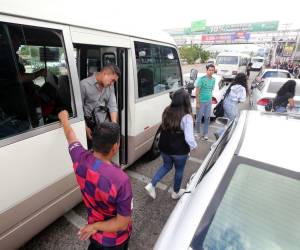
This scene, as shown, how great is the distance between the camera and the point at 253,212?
51.2 inches

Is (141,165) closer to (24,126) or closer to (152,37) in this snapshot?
(152,37)

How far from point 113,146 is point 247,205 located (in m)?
0.87

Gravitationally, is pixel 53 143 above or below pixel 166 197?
above

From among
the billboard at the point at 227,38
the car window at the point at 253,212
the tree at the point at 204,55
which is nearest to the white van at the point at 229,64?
the car window at the point at 253,212

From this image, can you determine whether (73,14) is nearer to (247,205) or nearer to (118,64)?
(118,64)

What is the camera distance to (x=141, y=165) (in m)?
4.34

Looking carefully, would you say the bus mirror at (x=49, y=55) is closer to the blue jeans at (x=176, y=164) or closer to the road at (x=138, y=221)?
the blue jeans at (x=176, y=164)

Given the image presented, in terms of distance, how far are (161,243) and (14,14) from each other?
6.34 feet

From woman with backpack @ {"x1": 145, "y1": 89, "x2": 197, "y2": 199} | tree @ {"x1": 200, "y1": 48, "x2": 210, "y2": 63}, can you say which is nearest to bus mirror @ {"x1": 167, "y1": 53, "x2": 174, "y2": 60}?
woman with backpack @ {"x1": 145, "y1": 89, "x2": 197, "y2": 199}

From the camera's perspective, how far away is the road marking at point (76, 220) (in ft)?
9.25

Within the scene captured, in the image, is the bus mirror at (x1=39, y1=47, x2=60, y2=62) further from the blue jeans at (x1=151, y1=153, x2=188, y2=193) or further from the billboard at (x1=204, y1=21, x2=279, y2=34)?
the billboard at (x1=204, y1=21, x2=279, y2=34)

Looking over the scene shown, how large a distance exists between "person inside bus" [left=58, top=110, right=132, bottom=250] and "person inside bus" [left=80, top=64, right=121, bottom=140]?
51.5 inches

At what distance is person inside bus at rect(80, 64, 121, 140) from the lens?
9.12ft

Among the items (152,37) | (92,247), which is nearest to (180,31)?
(152,37)
